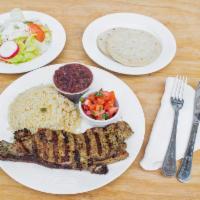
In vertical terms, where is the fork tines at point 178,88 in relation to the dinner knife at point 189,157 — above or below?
above

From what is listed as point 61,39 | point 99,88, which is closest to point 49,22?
point 61,39

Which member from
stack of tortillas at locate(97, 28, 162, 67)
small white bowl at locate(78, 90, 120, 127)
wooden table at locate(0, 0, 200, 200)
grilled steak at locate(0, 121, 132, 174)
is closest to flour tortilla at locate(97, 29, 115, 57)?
stack of tortillas at locate(97, 28, 162, 67)

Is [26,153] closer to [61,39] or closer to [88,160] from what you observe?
[88,160]

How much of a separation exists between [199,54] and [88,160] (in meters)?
1.73

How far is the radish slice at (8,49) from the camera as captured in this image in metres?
3.00

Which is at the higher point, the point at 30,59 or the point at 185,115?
the point at 30,59

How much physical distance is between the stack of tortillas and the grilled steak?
0.92 meters

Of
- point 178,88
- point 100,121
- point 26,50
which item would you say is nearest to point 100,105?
point 100,121

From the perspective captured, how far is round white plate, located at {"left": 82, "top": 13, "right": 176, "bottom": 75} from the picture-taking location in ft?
9.75

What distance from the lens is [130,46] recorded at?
3.18 metres

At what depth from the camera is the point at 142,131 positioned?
2508 mm

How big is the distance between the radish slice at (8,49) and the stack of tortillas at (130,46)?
83 centimetres

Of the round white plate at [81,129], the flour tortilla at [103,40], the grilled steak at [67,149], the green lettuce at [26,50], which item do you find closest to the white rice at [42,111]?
the round white plate at [81,129]

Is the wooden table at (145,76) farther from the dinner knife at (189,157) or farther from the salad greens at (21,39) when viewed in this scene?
the salad greens at (21,39)
